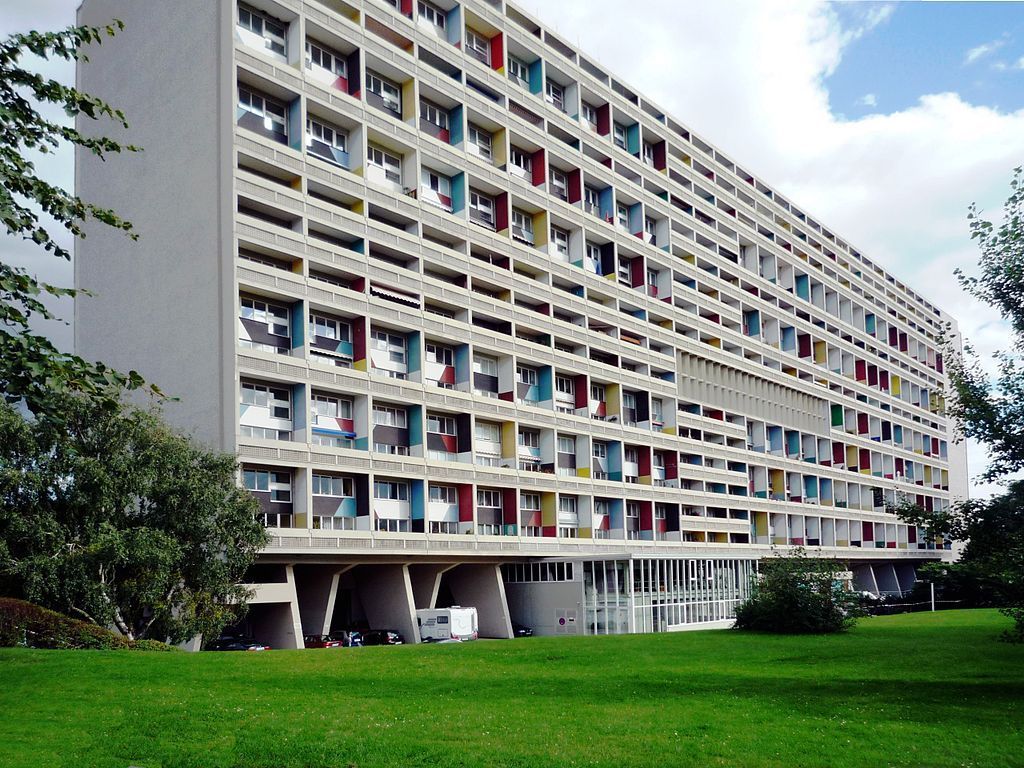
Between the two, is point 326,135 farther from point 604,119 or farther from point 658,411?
point 658,411

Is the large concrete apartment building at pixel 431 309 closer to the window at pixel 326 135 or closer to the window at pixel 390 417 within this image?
the window at pixel 390 417

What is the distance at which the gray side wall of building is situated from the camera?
41.4 meters

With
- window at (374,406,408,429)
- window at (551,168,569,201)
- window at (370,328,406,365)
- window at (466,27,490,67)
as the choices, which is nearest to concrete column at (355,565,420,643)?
window at (374,406,408,429)

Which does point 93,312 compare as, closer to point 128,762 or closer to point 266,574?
point 266,574

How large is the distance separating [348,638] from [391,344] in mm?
13772

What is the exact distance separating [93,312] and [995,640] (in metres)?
42.3

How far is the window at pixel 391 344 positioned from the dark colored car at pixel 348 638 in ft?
42.0

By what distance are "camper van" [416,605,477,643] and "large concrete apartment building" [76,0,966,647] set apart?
2.64ft

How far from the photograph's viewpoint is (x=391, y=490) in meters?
47.6

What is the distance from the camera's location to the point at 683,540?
67438mm

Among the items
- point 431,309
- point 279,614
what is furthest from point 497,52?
point 279,614

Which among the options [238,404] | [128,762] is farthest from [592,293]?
[128,762]

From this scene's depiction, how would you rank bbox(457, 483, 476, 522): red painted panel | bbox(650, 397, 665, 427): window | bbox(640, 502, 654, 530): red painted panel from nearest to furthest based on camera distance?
1. bbox(457, 483, 476, 522): red painted panel
2. bbox(640, 502, 654, 530): red painted panel
3. bbox(650, 397, 665, 427): window

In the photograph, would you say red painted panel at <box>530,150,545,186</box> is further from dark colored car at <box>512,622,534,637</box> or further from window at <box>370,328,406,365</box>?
dark colored car at <box>512,622,534,637</box>
